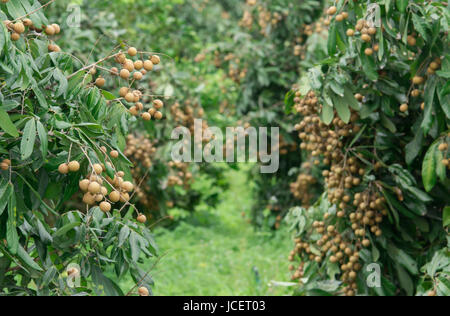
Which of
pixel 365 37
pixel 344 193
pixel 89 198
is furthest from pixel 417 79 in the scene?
pixel 89 198

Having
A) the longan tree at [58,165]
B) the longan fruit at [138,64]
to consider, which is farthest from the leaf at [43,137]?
the longan fruit at [138,64]

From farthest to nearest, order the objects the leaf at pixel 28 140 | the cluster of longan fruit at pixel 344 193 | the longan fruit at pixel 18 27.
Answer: the cluster of longan fruit at pixel 344 193, the longan fruit at pixel 18 27, the leaf at pixel 28 140

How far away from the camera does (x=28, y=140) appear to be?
145cm

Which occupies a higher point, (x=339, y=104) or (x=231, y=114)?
(x=339, y=104)

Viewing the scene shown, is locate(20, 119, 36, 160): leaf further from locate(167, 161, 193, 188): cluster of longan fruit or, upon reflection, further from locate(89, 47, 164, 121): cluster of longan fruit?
locate(167, 161, 193, 188): cluster of longan fruit

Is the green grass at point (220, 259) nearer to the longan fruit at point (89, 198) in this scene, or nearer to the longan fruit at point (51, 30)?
the longan fruit at point (51, 30)

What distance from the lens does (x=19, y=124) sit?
4.99 feet

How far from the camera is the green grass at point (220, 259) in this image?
13.0ft

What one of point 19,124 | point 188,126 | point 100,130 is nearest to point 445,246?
point 100,130

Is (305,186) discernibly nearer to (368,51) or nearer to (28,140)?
(368,51)

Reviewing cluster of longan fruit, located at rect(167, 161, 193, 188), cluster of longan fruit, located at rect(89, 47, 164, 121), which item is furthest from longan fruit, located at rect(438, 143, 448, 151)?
cluster of longan fruit, located at rect(167, 161, 193, 188)

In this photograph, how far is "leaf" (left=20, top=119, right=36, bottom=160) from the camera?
1.43 m
